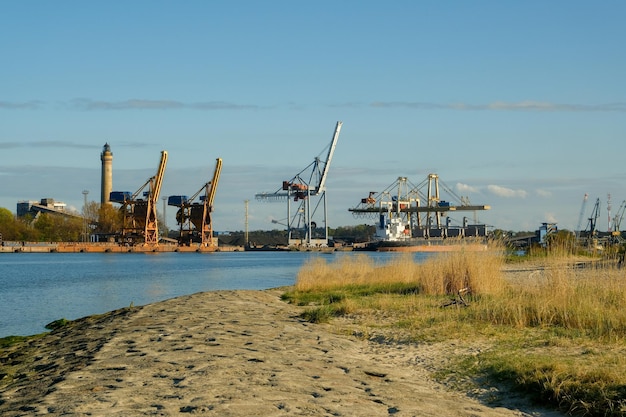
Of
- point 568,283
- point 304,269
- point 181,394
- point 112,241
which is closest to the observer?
point 181,394

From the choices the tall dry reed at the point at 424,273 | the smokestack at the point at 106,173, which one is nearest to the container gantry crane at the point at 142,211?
the smokestack at the point at 106,173

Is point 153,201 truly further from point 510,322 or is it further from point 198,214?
point 510,322

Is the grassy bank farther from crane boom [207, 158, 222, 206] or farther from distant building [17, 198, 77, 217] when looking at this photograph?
distant building [17, 198, 77, 217]

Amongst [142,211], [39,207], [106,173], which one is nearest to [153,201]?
[142,211]

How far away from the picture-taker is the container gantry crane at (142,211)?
101688 mm

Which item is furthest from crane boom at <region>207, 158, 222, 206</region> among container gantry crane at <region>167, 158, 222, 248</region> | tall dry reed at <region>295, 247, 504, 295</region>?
tall dry reed at <region>295, 247, 504, 295</region>

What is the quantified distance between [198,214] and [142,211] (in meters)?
9.29

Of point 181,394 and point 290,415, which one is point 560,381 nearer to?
point 290,415

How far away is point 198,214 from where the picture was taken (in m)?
109

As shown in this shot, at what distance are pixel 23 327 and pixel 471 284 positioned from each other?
10.4 m

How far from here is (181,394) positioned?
6.83 m

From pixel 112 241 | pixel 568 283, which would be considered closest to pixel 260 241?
pixel 112 241

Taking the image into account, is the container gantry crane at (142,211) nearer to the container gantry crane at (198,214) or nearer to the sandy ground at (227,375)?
the container gantry crane at (198,214)

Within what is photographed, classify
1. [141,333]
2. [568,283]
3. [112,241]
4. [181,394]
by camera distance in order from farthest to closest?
1. [112,241]
2. [568,283]
3. [141,333]
4. [181,394]
